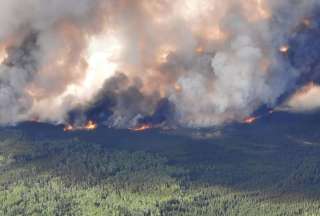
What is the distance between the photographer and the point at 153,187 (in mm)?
192125

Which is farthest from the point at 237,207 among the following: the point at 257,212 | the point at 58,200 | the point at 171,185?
the point at 58,200

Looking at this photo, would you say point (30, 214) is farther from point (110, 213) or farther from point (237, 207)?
point (237, 207)

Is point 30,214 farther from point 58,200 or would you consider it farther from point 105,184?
point 105,184

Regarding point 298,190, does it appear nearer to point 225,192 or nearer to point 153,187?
point 225,192

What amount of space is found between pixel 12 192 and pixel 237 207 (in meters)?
39.1

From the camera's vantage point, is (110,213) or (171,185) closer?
(110,213)

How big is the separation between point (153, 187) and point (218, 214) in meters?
19.7

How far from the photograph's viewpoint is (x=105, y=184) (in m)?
195

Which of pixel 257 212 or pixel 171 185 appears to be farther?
pixel 171 185

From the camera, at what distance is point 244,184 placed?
193250 millimetres

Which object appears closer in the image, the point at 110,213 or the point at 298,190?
the point at 110,213

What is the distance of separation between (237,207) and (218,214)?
5.24 meters

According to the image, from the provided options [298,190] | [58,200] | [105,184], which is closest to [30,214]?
[58,200]

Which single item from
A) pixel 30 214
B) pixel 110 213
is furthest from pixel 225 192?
pixel 30 214
